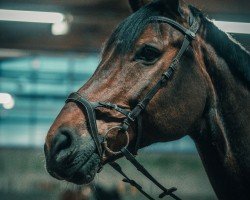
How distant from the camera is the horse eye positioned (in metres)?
1.54

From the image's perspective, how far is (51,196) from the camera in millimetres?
3477

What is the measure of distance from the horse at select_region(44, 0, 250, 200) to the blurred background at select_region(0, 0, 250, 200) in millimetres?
1591

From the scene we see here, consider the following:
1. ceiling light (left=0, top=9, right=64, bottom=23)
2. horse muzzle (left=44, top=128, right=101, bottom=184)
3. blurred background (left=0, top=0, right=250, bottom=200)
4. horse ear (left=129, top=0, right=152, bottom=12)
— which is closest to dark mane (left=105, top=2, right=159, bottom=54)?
horse ear (left=129, top=0, right=152, bottom=12)

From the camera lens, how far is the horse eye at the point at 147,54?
154 cm

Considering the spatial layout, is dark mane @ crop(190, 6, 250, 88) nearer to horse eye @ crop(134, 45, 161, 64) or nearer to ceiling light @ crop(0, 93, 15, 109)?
horse eye @ crop(134, 45, 161, 64)

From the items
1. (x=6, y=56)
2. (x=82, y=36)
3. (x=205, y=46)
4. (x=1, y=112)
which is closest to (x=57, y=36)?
(x=82, y=36)

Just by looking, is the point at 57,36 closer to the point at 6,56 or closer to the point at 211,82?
the point at 6,56

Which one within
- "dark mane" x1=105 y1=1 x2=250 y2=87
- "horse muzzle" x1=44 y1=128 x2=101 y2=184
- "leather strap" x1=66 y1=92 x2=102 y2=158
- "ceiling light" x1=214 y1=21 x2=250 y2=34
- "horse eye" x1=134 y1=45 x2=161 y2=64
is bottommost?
"horse muzzle" x1=44 y1=128 x2=101 y2=184

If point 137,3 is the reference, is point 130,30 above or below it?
below

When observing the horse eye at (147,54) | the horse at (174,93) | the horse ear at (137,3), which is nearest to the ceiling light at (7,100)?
the horse ear at (137,3)

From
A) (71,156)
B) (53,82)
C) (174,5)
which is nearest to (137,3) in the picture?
(174,5)

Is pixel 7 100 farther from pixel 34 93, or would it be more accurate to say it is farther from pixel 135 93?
pixel 135 93

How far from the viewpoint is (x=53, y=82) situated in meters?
3.67

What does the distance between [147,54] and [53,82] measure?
219cm
